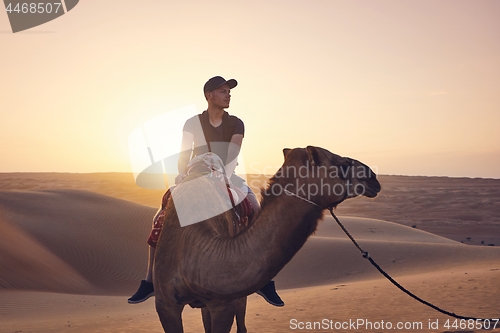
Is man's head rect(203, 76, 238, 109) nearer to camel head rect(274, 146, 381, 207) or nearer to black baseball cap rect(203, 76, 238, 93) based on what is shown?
black baseball cap rect(203, 76, 238, 93)

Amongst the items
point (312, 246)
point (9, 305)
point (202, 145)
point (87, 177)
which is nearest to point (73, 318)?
point (9, 305)

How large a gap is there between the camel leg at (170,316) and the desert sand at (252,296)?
6.97 metres

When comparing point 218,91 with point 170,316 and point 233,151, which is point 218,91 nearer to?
point 233,151

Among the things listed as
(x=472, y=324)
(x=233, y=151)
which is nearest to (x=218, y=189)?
(x=233, y=151)

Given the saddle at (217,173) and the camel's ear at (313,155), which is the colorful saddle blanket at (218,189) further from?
the camel's ear at (313,155)

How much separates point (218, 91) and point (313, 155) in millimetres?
1906

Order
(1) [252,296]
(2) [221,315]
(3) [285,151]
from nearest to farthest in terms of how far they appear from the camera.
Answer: (3) [285,151] → (2) [221,315] → (1) [252,296]

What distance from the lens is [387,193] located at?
7356 cm

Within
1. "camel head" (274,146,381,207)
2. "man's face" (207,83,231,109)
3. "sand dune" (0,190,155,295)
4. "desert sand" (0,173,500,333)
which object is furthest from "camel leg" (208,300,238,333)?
"sand dune" (0,190,155,295)

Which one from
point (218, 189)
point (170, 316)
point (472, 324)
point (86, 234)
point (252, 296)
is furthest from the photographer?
point (86, 234)

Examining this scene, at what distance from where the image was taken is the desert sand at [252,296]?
12422 mm

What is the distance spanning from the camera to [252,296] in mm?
19812
